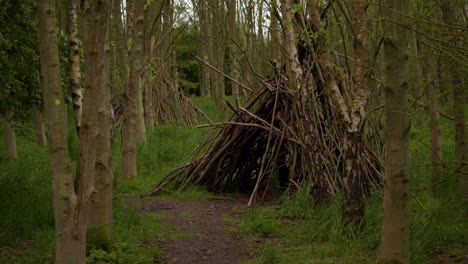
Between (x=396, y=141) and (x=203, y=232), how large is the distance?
2716mm

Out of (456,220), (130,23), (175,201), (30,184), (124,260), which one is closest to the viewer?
(124,260)

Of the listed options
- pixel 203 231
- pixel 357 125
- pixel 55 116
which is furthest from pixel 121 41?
pixel 55 116

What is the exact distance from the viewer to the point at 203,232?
19.8 ft

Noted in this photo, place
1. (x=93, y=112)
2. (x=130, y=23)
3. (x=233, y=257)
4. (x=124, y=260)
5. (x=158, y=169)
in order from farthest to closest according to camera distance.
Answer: (x=130, y=23) < (x=158, y=169) < (x=233, y=257) < (x=124, y=260) < (x=93, y=112)

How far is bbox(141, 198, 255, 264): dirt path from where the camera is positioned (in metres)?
5.05

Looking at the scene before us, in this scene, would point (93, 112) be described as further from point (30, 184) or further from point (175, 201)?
point (175, 201)

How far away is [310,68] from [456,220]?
2352 mm

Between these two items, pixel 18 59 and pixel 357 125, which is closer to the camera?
pixel 357 125

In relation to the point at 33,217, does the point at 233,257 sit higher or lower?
lower

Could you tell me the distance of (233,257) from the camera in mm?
5055

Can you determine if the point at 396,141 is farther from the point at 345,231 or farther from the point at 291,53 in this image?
the point at 291,53

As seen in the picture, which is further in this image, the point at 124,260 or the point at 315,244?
the point at 315,244

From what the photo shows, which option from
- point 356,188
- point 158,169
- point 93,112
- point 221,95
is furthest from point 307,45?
point 221,95

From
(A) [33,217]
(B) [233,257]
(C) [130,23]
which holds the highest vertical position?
(C) [130,23]
